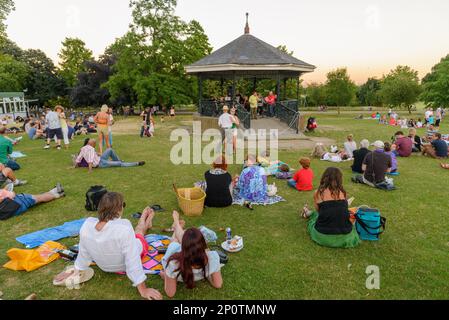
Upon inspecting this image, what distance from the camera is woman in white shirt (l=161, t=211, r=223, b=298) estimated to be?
3.43 metres

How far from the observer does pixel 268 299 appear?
12.2 feet

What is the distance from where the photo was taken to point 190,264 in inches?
138

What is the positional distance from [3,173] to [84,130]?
458 inches

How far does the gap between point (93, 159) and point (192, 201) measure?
5421 millimetres

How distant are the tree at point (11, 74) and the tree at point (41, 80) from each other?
1.58 metres

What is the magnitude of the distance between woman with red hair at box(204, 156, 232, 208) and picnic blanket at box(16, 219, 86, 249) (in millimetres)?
2664

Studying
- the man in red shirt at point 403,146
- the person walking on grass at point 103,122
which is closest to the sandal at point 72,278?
the person walking on grass at point 103,122

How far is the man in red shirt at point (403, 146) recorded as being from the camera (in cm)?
1179

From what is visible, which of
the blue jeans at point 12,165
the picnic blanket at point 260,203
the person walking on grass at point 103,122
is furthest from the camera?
the person walking on grass at point 103,122

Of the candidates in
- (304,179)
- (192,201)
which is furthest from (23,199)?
(304,179)

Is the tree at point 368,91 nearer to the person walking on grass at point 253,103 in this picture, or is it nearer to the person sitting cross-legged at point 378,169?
the person walking on grass at point 253,103

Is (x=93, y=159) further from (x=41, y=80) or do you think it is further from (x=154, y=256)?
(x=41, y=80)
